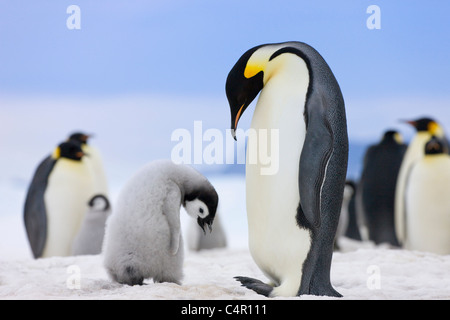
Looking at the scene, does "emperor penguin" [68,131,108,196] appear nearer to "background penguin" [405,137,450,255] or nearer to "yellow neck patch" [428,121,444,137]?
"background penguin" [405,137,450,255]

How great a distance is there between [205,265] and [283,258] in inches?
31.6

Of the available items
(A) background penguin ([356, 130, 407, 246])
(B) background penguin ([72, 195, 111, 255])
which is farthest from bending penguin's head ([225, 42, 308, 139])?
(A) background penguin ([356, 130, 407, 246])

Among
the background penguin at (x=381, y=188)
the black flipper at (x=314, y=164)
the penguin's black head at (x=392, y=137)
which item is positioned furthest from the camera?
the penguin's black head at (x=392, y=137)

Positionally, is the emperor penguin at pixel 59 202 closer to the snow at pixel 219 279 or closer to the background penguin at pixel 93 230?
the background penguin at pixel 93 230

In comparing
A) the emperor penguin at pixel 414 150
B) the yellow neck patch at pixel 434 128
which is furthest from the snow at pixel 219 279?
the yellow neck patch at pixel 434 128

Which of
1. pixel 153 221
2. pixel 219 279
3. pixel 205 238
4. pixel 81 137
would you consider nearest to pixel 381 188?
pixel 205 238

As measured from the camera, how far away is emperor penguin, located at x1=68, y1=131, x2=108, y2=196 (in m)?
4.77

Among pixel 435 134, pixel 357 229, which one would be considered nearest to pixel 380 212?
pixel 435 134

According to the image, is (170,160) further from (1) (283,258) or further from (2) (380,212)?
(2) (380,212)

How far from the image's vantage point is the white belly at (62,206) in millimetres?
4066

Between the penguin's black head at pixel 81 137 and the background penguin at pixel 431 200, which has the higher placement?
the penguin's black head at pixel 81 137

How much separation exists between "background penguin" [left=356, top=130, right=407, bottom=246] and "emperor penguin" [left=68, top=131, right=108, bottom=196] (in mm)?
2102

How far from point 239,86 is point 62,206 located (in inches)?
104

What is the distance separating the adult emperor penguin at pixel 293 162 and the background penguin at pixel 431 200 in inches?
84.2
